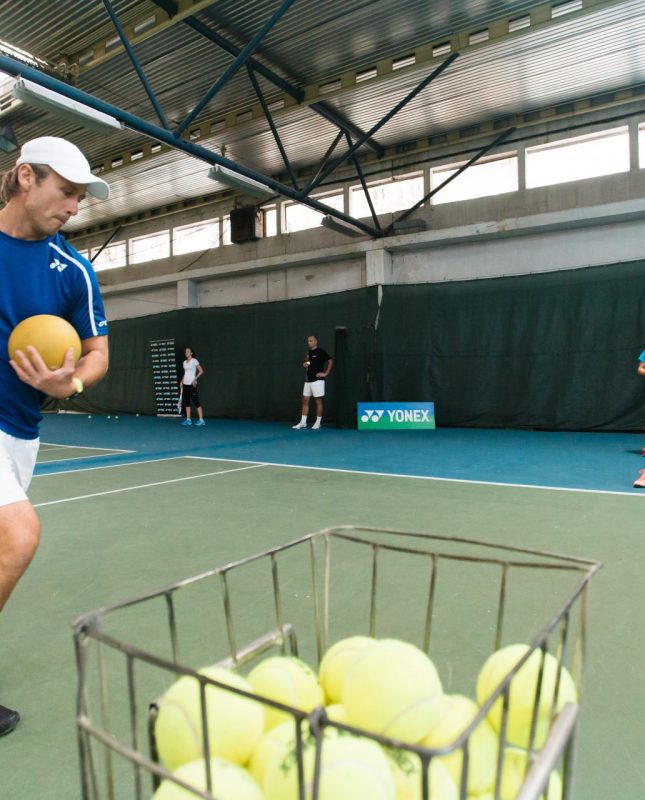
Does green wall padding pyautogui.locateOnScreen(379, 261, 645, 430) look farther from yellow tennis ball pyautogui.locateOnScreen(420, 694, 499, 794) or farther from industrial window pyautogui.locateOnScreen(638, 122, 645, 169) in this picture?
yellow tennis ball pyautogui.locateOnScreen(420, 694, 499, 794)

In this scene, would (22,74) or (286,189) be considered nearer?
(22,74)

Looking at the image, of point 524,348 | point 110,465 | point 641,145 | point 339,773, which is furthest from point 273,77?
point 339,773

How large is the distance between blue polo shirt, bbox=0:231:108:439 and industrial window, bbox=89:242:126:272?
1591 centimetres

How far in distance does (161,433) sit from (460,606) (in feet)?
27.6

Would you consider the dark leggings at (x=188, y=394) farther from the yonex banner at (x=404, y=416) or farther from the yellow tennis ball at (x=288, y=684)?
the yellow tennis ball at (x=288, y=684)

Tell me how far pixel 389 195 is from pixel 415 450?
695 centimetres

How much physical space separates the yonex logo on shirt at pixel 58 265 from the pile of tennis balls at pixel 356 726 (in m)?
Result: 1.40

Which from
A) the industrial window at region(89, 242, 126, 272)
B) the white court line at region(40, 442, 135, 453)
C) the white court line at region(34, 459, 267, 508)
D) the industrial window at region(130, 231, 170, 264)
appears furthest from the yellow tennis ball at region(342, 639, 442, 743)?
the industrial window at region(89, 242, 126, 272)

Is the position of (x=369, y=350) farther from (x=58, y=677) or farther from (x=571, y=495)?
(x=58, y=677)

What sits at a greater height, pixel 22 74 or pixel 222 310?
pixel 22 74

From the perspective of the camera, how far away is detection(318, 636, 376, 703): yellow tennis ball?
82cm

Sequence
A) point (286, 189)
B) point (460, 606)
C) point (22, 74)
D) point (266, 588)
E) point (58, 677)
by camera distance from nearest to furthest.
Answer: point (58, 677) → point (460, 606) → point (266, 588) → point (22, 74) → point (286, 189)

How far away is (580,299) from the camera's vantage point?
9211 mm

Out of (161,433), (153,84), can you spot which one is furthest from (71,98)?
(161,433)
